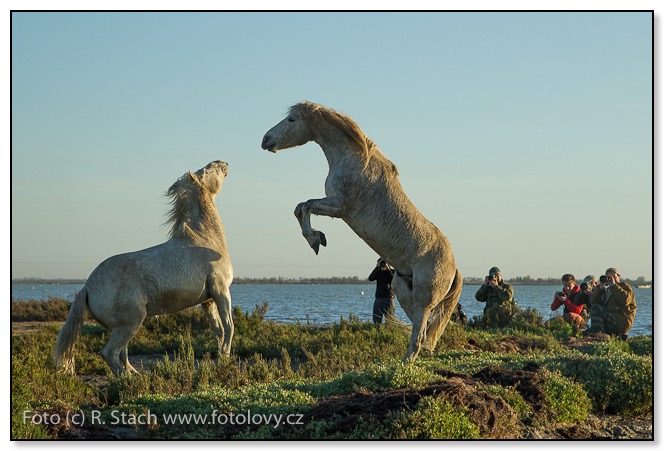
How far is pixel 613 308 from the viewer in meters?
17.4

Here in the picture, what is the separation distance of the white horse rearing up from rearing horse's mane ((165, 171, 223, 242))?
213 cm

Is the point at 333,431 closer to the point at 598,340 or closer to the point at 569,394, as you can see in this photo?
the point at 569,394

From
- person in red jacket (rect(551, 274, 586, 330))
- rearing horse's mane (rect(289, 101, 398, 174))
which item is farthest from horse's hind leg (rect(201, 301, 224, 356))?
person in red jacket (rect(551, 274, 586, 330))

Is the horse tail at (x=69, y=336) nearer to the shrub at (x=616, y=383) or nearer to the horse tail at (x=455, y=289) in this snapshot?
Answer: the horse tail at (x=455, y=289)

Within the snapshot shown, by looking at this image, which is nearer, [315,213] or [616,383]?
[616,383]

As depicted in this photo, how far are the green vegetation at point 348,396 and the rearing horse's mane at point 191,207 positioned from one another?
2.18 metres

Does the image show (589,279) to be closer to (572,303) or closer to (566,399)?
(572,303)

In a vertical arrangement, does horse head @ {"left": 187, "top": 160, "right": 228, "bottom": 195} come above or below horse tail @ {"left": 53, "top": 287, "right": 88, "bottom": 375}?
above

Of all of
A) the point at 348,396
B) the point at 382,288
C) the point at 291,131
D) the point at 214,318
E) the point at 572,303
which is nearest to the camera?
the point at 348,396

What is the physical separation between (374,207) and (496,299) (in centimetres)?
945

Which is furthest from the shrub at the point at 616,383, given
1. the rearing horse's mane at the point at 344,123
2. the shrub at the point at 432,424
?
the rearing horse's mane at the point at 344,123

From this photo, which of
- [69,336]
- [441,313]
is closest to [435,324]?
[441,313]

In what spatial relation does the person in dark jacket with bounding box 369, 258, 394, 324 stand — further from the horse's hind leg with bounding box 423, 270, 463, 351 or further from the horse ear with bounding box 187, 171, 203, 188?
the horse ear with bounding box 187, 171, 203, 188

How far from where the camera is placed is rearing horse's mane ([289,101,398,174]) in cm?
1029
